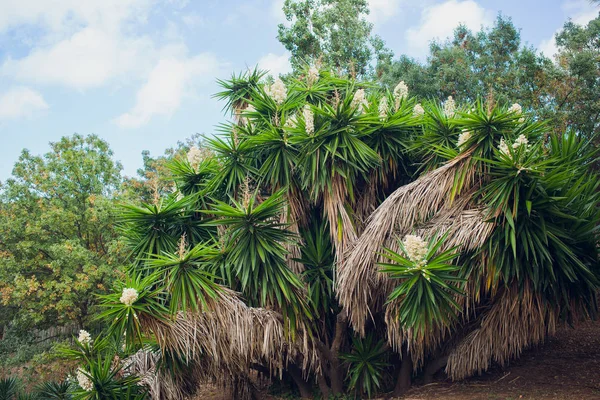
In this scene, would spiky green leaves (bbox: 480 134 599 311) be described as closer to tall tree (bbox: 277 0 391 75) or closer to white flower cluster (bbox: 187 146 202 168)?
white flower cluster (bbox: 187 146 202 168)

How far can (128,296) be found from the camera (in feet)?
17.6

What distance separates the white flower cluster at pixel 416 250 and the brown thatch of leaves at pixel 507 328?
54.3 inches

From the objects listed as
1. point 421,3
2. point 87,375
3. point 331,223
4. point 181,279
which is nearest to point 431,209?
point 331,223

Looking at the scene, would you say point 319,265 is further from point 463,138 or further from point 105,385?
point 105,385

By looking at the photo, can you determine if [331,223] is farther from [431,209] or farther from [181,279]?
[181,279]

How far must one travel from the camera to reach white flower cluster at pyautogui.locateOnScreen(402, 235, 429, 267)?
5.08 meters

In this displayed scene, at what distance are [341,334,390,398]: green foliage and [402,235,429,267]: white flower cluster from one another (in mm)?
2246

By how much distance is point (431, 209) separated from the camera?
6066 millimetres

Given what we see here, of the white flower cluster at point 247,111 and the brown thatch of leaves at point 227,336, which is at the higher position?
the white flower cluster at point 247,111

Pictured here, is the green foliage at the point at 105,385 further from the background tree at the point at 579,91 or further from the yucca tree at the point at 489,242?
the background tree at the point at 579,91

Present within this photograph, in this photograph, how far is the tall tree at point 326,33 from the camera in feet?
58.5

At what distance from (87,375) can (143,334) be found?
1215 mm

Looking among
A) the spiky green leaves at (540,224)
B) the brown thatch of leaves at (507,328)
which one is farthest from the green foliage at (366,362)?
the spiky green leaves at (540,224)

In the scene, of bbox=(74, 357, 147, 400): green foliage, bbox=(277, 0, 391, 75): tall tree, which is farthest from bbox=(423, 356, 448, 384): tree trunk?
bbox=(277, 0, 391, 75): tall tree
